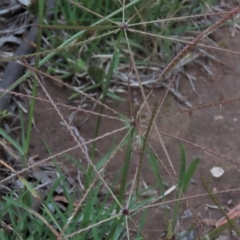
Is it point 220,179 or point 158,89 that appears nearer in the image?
point 220,179

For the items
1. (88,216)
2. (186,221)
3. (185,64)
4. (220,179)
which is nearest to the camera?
(88,216)

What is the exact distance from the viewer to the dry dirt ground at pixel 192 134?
1.90 metres

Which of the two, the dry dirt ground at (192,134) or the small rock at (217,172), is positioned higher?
the dry dirt ground at (192,134)

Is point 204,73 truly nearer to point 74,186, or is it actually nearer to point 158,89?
point 158,89

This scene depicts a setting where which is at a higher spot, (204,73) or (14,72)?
(14,72)

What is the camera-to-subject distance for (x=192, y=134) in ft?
6.90

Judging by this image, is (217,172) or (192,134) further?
(192,134)

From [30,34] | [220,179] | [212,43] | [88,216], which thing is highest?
[30,34]

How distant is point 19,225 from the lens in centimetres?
153

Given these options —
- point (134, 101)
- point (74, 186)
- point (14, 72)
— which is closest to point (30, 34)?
point (14, 72)

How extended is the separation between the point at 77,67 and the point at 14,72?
23 centimetres

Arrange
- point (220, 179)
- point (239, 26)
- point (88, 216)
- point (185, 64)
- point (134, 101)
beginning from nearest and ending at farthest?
1. point (88, 216)
2. point (220, 179)
3. point (134, 101)
4. point (185, 64)
5. point (239, 26)

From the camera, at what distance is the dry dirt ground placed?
1898 millimetres

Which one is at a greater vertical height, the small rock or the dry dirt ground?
the dry dirt ground
